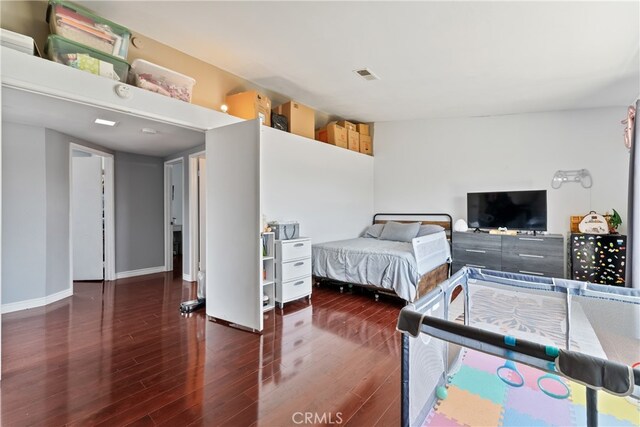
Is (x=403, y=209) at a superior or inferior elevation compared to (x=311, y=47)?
inferior

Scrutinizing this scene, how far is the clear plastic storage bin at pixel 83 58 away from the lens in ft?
7.29

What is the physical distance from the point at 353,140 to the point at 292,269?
10.1ft

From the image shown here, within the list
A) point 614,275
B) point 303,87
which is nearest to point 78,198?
point 303,87

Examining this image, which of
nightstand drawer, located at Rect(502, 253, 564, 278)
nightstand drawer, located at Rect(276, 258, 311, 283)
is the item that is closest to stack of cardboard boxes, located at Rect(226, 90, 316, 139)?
nightstand drawer, located at Rect(276, 258, 311, 283)

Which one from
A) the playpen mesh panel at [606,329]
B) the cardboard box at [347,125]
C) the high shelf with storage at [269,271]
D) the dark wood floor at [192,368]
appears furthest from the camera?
the cardboard box at [347,125]

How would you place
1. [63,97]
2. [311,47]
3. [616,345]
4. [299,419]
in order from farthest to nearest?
[311,47] < [616,345] < [63,97] < [299,419]

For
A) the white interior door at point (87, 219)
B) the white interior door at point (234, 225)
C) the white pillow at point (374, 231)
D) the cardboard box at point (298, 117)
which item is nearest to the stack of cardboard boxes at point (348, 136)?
the cardboard box at point (298, 117)

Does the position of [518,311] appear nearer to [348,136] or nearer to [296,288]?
[296,288]

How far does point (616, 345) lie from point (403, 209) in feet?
11.5

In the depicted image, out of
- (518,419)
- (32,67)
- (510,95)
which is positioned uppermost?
(510,95)

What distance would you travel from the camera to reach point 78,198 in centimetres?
456

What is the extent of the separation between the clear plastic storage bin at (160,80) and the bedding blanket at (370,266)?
8.36 ft

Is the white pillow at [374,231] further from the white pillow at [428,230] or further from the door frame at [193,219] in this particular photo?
the door frame at [193,219]

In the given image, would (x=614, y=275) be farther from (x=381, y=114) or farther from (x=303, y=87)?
(x=303, y=87)
